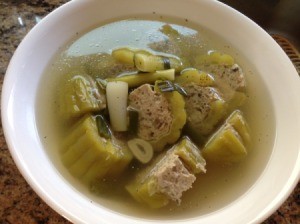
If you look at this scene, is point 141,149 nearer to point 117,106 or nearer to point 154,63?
point 117,106

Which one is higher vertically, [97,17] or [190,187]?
[97,17]

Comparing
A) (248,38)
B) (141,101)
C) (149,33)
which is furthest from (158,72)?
(248,38)

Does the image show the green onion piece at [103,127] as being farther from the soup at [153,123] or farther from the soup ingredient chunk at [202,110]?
the soup ingredient chunk at [202,110]

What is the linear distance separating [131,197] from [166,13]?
2.00 feet

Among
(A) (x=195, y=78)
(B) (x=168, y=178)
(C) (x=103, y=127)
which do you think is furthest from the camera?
(A) (x=195, y=78)

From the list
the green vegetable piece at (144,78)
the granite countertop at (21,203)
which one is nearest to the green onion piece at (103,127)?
the green vegetable piece at (144,78)

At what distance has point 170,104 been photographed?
114 cm

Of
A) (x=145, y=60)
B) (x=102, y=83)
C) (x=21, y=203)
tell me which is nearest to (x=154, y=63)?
(x=145, y=60)

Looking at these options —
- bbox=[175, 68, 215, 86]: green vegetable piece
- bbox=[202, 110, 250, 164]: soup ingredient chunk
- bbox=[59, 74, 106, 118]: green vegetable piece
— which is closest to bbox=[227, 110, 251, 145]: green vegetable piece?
bbox=[202, 110, 250, 164]: soup ingredient chunk

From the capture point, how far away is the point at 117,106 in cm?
115

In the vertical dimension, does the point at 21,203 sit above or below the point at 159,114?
below

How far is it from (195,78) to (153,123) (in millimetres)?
188

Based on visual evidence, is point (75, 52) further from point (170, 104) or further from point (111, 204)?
point (111, 204)

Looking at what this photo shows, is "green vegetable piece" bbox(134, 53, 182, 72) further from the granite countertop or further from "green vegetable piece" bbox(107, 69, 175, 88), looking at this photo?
the granite countertop
